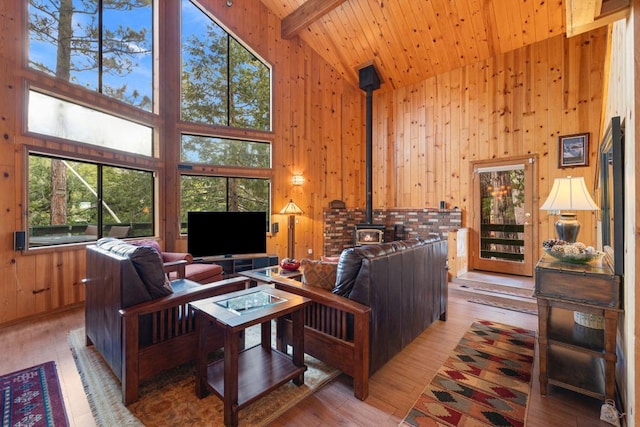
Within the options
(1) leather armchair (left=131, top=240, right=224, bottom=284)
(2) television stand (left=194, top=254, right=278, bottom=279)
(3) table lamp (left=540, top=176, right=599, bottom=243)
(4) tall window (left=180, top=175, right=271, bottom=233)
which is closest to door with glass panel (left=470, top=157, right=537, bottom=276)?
(3) table lamp (left=540, top=176, right=599, bottom=243)

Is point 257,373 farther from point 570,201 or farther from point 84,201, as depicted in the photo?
point 84,201

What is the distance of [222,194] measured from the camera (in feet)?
17.3

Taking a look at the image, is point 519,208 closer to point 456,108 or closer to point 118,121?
point 456,108

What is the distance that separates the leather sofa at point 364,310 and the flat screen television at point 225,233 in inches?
97.5

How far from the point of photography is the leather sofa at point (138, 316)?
1867 mm

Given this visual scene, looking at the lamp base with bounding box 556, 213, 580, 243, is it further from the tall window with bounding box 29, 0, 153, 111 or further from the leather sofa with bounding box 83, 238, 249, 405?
the tall window with bounding box 29, 0, 153, 111

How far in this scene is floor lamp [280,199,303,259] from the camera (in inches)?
220

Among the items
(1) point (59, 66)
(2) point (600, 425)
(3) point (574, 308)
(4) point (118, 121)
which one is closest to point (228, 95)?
(4) point (118, 121)

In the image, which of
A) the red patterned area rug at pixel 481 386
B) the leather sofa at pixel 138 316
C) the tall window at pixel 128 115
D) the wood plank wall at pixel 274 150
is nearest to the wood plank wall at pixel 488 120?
the wood plank wall at pixel 274 150

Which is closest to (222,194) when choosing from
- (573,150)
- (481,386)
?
(481,386)

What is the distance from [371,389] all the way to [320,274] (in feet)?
2.95

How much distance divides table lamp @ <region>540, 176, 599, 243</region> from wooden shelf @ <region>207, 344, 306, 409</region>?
2483mm

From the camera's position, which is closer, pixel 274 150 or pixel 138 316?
pixel 138 316

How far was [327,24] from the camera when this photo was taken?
19.0 feet
